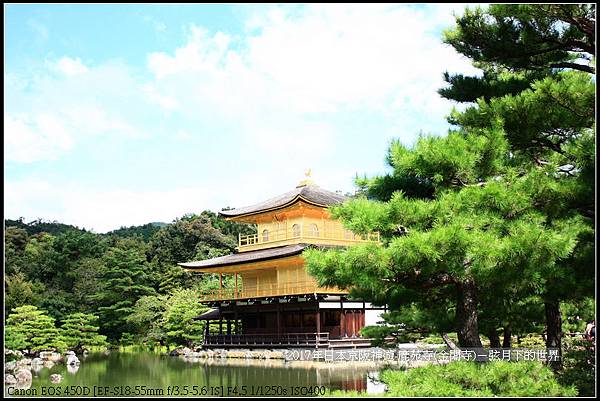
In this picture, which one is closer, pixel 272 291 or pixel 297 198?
pixel 272 291

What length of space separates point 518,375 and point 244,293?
666 inches

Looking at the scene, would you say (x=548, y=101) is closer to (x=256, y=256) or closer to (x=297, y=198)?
(x=297, y=198)

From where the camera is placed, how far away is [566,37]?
7516mm

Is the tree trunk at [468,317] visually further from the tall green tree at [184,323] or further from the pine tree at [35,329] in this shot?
the tall green tree at [184,323]

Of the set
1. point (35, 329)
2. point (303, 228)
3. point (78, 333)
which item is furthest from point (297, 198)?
point (78, 333)

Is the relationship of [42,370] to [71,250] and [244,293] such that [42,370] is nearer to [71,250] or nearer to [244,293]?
[244,293]

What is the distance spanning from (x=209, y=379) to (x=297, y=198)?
8497mm

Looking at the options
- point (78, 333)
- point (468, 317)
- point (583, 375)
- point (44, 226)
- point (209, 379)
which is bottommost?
point (209, 379)

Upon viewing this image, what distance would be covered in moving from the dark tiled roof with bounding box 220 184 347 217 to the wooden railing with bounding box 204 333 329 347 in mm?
4367

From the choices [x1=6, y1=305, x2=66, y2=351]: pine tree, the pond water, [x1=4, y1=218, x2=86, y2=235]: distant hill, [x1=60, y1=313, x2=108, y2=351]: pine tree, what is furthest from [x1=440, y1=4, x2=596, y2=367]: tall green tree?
[x1=4, y1=218, x2=86, y2=235]: distant hill

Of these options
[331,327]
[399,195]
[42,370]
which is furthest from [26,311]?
[399,195]

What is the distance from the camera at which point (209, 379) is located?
46.6 feet

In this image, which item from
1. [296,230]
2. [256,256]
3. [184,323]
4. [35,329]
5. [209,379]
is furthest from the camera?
[184,323]

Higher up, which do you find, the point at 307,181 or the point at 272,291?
the point at 307,181
